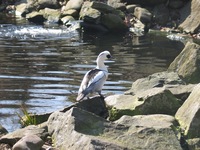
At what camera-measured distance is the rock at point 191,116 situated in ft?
24.4

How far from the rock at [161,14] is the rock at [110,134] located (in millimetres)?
21847

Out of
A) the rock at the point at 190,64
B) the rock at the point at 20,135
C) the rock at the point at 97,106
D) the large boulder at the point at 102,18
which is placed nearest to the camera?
the rock at the point at 20,135

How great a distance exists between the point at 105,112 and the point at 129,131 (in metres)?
1.72

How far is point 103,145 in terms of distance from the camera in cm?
650

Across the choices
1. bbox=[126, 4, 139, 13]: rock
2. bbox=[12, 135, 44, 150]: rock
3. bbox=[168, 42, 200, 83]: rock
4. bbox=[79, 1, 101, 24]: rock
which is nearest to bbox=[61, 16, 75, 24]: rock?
bbox=[79, 1, 101, 24]: rock

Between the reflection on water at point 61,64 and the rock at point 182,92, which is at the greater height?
the rock at point 182,92

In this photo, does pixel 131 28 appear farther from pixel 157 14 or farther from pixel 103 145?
pixel 103 145

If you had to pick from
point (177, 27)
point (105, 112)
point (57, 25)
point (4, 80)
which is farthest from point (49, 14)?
point (105, 112)

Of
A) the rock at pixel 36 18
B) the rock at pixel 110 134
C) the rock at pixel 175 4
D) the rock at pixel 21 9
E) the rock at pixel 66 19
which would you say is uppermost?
the rock at pixel 110 134

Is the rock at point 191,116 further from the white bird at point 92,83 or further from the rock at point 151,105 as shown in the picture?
the white bird at point 92,83

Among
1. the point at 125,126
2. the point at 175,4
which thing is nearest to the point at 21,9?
the point at 175,4

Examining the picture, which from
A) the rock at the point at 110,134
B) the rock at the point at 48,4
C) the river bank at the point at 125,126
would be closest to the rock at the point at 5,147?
the river bank at the point at 125,126

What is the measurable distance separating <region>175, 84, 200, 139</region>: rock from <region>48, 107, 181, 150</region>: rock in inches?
11.9

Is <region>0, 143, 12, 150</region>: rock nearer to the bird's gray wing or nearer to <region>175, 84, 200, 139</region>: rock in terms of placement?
the bird's gray wing
